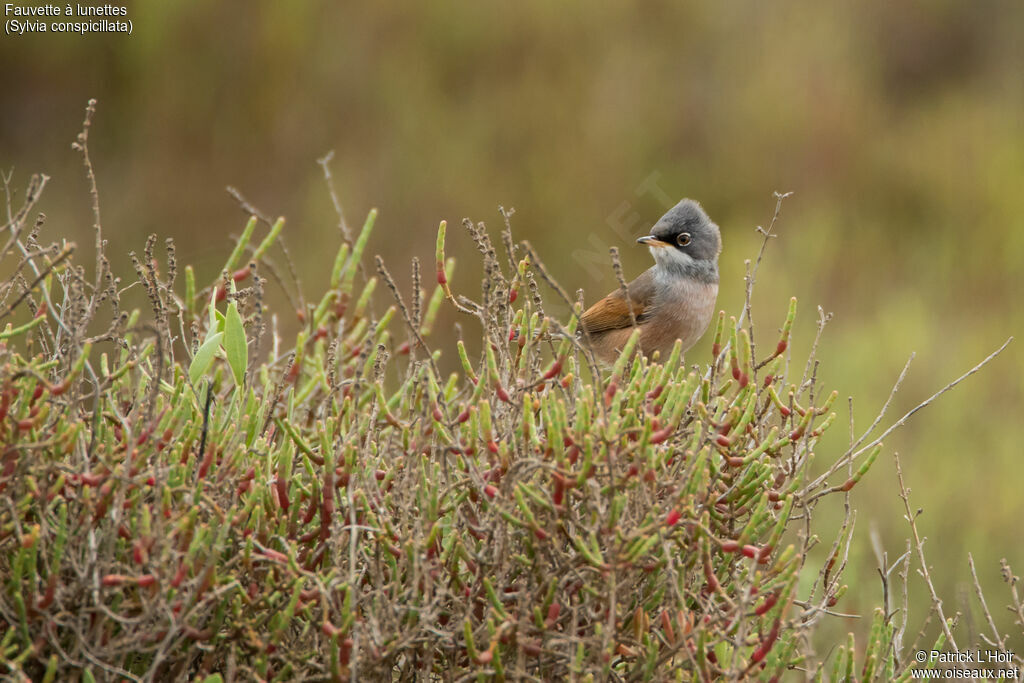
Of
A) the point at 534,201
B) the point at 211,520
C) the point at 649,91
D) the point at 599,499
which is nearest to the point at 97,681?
the point at 211,520

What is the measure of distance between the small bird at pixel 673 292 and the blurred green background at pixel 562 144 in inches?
125

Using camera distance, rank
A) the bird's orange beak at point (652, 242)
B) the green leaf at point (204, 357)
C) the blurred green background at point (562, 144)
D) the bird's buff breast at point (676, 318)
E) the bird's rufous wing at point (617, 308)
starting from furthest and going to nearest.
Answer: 1. the blurred green background at point (562, 144)
2. the bird's rufous wing at point (617, 308)
3. the bird's buff breast at point (676, 318)
4. the bird's orange beak at point (652, 242)
5. the green leaf at point (204, 357)

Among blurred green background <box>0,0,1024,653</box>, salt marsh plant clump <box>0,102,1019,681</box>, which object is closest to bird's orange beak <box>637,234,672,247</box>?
salt marsh plant clump <box>0,102,1019,681</box>

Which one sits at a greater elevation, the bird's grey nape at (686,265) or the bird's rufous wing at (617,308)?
the bird's grey nape at (686,265)

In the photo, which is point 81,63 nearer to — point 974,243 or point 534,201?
point 534,201

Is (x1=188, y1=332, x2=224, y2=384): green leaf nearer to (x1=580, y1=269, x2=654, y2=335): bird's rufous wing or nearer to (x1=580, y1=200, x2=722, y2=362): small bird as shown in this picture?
(x1=580, y1=200, x2=722, y2=362): small bird

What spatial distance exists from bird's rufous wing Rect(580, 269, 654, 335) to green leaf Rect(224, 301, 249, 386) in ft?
8.22

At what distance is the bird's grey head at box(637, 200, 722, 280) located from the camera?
4625 millimetres

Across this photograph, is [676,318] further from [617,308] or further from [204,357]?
[204,357]

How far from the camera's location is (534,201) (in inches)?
359

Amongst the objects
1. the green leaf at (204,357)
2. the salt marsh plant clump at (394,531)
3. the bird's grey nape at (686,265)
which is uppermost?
the green leaf at (204,357)

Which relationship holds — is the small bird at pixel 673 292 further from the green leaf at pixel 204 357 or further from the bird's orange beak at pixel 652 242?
the green leaf at pixel 204 357

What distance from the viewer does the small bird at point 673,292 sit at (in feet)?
15.3

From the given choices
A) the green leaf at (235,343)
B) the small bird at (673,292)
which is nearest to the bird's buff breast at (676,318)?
the small bird at (673,292)
